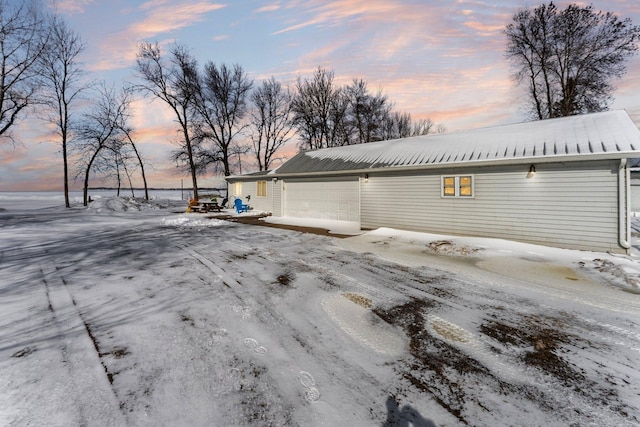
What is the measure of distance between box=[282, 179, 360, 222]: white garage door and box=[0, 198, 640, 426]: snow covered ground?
282 inches

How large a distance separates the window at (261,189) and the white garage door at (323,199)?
9.29 ft

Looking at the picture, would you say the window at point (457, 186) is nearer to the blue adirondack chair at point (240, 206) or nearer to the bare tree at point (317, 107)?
the blue adirondack chair at point (240, 206)

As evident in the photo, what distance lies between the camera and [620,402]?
2.36 m

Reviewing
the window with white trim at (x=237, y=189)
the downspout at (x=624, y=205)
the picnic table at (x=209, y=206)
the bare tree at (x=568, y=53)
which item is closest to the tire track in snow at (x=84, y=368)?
the downspout at (x=624, y=205)

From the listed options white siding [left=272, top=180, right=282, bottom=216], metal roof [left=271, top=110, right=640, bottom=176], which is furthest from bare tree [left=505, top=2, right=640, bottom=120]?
white siding [left=272, top=180, right=282, bottom=216]

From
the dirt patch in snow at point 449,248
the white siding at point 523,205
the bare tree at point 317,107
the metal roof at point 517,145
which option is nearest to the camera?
the white siding at point 523,205

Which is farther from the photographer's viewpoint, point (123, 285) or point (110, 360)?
point (123, 285)

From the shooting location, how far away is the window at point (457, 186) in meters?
9.66

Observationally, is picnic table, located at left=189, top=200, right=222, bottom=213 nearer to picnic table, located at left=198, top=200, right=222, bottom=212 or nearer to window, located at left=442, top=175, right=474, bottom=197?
picnic table, located at left=198, top=200, right=222, bottom=212

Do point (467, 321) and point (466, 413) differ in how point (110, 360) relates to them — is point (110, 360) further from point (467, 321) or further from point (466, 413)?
point (467, 321)

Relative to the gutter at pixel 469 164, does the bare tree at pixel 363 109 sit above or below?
above

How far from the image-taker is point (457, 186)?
988cm

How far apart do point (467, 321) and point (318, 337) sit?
7.00 ft

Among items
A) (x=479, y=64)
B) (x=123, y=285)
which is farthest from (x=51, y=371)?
(x=479, y=64)
